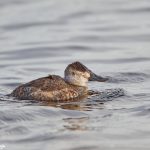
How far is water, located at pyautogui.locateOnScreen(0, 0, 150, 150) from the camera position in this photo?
444 inches

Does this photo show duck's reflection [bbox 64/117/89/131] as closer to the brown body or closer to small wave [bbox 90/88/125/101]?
the brown body

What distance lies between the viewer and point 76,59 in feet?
63.4

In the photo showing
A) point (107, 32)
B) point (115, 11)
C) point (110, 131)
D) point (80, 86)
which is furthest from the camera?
point (115, 11)

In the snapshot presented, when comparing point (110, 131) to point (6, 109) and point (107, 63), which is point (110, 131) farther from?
point (107, 63)

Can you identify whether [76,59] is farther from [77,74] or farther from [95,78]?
[77,74]

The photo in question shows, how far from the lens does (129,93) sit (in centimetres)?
1450

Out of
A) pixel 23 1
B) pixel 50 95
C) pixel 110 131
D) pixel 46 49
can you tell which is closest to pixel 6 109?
pixel 50 95

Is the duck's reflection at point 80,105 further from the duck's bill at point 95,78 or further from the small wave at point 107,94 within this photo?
the duck's bill at point 95,78

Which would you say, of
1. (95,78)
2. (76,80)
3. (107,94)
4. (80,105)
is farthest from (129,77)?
(80,105)

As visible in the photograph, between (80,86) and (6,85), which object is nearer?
(80,86)

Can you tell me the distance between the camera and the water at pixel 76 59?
11.3 m

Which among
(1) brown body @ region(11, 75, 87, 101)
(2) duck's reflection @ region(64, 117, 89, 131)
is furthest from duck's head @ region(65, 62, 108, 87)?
(2) duck's reflection @ region(64, 117, 89, 131)

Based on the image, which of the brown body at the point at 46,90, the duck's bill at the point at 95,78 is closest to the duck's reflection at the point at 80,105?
the brown body at the point at 46,90

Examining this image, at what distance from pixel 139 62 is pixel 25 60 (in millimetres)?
2949
